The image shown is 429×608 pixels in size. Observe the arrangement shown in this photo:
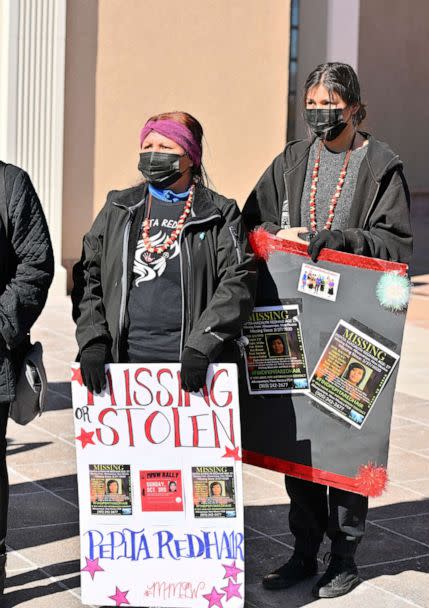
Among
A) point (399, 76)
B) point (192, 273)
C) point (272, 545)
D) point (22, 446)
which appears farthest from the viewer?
point (399, 76)

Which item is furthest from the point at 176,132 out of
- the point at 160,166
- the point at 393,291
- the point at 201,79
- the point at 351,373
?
the point at 201,79

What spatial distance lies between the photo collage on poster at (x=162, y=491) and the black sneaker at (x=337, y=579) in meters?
0.60

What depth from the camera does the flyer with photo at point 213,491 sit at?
402 centimetres

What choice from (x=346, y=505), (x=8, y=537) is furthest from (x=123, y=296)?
(x=8, y=537)

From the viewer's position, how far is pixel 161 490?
4.05 meters

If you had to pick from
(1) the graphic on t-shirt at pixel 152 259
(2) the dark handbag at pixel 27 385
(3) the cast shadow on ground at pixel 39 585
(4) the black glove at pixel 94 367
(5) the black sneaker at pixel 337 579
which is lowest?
(3) the cast shadow on ground at pixel 39 585

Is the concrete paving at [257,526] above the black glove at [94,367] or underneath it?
underneath

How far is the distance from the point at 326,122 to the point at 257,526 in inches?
76.0

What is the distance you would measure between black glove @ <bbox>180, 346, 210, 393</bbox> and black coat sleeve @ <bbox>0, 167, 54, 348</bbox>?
58 centimetres

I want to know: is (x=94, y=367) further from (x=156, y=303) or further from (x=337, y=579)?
(x=337, y=579)

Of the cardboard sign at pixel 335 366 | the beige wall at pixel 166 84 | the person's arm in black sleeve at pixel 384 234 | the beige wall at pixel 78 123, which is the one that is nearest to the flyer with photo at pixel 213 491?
the cardboard sign at pixel 335 366

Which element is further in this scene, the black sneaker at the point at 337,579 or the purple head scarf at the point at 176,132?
the black sneaker at the point at 337,579

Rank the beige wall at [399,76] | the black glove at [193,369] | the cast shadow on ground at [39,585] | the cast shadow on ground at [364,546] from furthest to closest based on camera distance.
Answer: the beige wall at [399,76] < the cast shadow on ground at [364,546] < the cast shadow on ground at [39,585] < the black glove at [193,369]

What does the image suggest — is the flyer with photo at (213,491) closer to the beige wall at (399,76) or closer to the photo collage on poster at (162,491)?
the photo collage on poster at (162,491)
